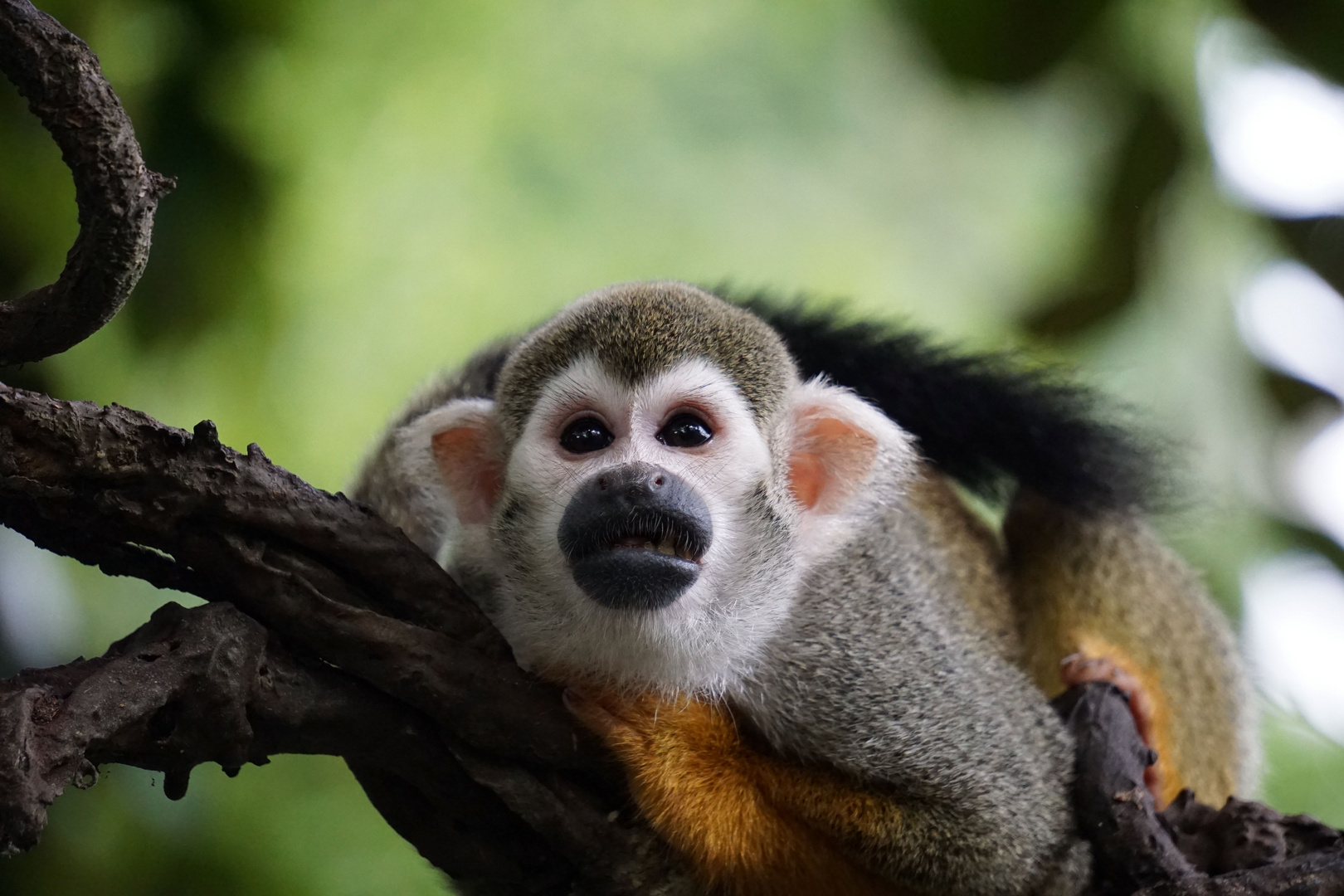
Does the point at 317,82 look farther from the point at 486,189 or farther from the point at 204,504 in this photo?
the point at 204,504

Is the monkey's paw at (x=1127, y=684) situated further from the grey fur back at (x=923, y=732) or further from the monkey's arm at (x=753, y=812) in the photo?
the monkey's arm at (x=753, y=812)

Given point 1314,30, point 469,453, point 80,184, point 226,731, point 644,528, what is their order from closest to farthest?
point 80,184, point 226,731, point 644,528, point 469,453, point 1314,30

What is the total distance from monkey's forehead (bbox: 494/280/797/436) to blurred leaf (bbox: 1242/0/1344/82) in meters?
3.04

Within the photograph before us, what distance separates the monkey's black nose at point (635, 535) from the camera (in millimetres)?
1906

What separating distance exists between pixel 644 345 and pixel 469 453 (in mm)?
476

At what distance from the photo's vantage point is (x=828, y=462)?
2.35 metres

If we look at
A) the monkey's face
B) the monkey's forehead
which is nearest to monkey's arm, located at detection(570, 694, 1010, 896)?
the monkey's face

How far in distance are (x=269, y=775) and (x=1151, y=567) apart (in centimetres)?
271

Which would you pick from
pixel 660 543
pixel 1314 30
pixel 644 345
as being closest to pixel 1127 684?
pixel 660 543

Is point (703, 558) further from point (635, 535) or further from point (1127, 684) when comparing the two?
point (1127, 684)

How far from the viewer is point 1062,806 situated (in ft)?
7.38

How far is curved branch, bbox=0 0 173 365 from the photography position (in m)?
1.35

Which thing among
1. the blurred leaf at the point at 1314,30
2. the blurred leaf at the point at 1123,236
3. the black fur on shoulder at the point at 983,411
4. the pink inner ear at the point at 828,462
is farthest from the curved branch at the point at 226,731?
the blurred leaf at the point at 1314,30

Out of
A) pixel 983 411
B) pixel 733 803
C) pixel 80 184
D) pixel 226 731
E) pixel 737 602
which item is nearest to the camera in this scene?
pixel 80 184
